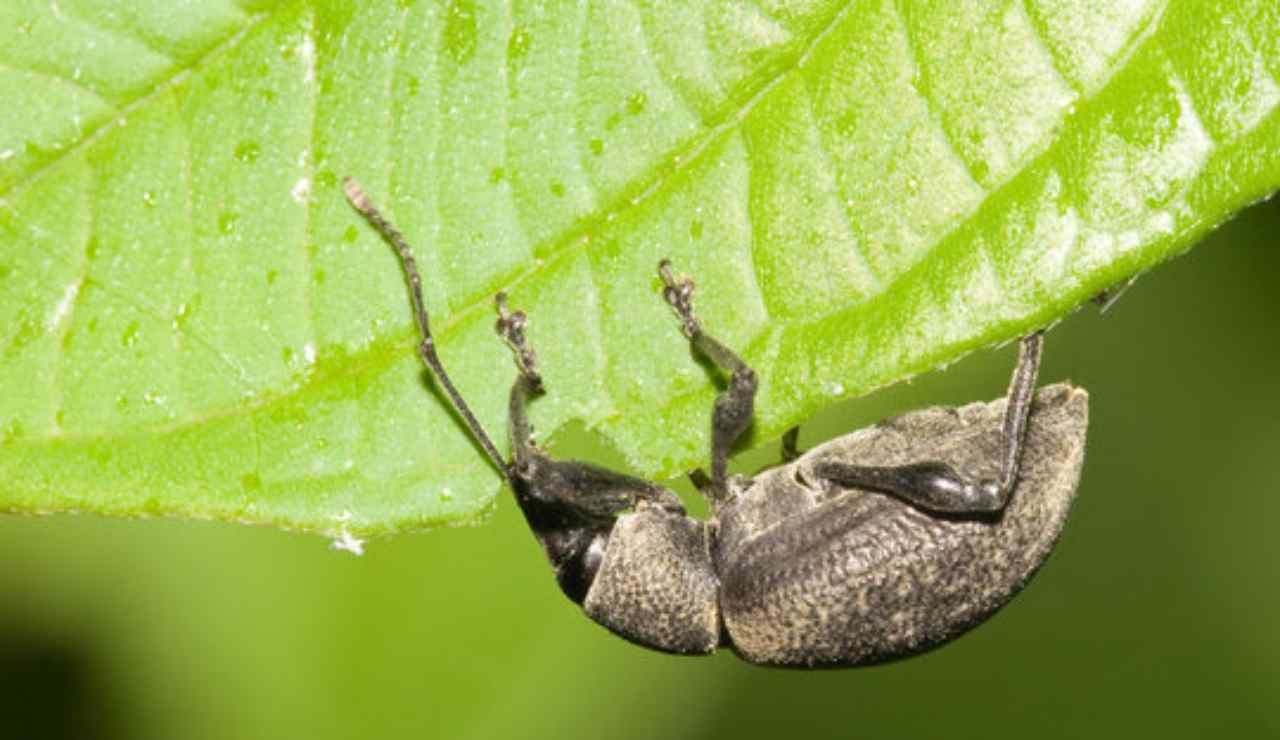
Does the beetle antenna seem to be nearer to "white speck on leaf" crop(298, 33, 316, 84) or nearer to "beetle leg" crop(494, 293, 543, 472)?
"beetle leg" crop(494, 293, 543, 472)

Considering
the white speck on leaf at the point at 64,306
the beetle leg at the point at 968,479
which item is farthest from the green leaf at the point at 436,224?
the beetle leg at the point at 968,479

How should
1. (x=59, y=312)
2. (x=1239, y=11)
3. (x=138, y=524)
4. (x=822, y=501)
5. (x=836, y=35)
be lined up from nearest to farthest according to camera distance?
(x=1239, y=11), (x=836, y=35), (x=59, y=312), (x=822, y=501), (x=138, y=524)

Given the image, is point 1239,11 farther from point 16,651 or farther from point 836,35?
point 16,651

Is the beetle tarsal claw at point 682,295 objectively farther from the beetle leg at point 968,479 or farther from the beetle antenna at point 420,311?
the beetle leg at point 968,479

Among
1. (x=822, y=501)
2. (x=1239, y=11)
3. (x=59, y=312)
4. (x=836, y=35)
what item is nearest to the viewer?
(x=1239, y=11)

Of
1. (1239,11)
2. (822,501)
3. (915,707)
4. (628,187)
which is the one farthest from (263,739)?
(1239,11)

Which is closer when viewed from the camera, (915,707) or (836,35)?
(836,35)

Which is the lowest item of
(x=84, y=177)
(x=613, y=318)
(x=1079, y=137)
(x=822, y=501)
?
(x=822, y=501)

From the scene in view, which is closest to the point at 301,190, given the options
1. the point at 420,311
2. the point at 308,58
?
the point at 308,58
